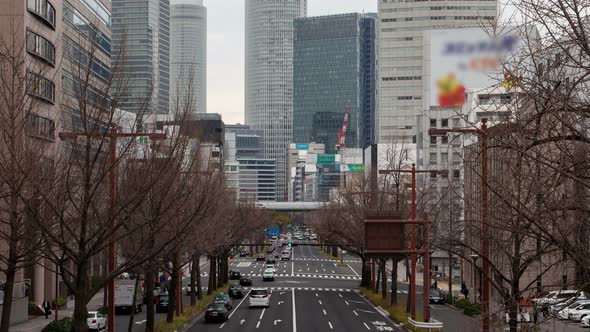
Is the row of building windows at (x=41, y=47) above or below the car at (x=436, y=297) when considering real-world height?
above

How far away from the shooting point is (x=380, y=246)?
2722 centimetres

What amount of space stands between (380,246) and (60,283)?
39.2 m

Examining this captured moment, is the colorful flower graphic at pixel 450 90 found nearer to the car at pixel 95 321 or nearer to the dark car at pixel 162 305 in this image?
the dark car at pixel 162 305

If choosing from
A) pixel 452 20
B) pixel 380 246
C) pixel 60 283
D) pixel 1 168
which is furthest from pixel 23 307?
pixel 452 20

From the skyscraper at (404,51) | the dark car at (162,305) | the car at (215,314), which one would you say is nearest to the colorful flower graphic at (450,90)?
the dark car at (162,305)

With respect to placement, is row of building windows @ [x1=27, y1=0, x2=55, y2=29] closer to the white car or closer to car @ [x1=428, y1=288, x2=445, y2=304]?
car @ [x1=428, y1=288, x2=445, y2=304]

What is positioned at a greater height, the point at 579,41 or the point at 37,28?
the point at 37,28

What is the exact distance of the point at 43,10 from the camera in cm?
5088

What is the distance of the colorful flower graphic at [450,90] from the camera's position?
6994 cm

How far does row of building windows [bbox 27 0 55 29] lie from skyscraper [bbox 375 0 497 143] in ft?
452

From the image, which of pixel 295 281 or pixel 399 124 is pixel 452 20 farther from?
pixel 295 281

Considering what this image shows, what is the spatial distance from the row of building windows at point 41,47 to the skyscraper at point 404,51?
139423 millimetres

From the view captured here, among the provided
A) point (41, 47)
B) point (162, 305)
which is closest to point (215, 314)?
point (162, 305)

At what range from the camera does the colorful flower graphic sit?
229ft
